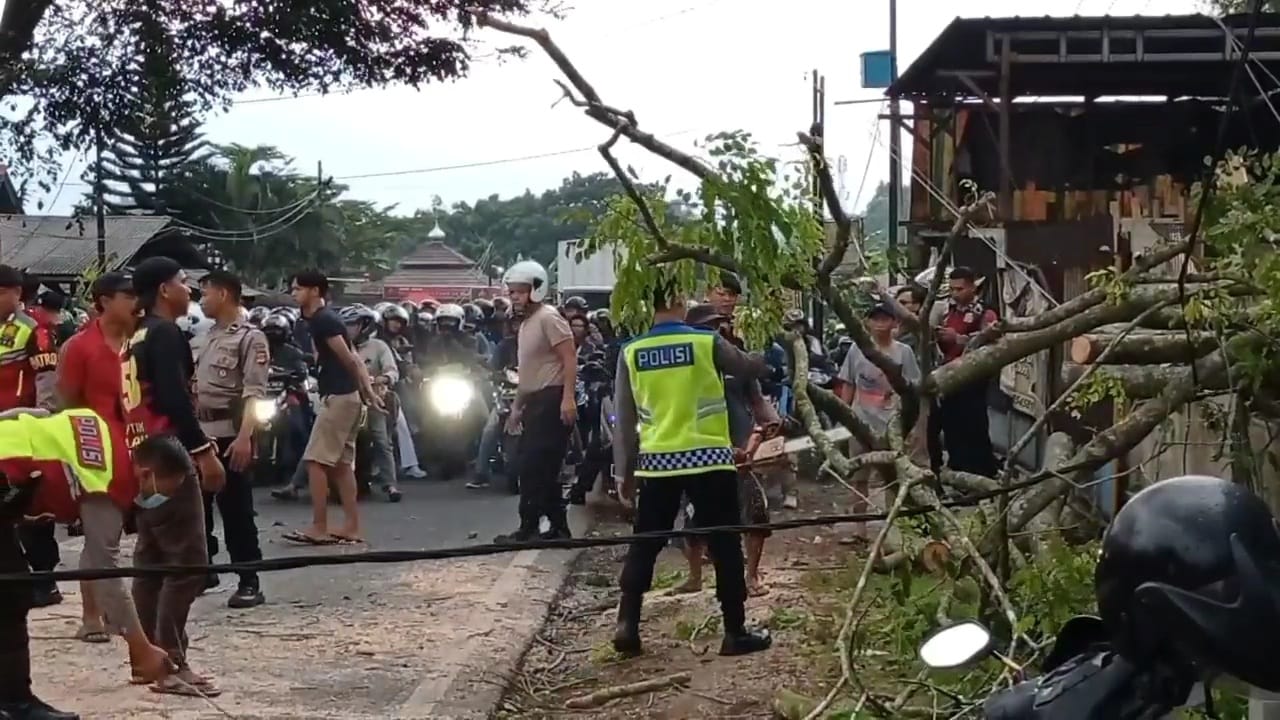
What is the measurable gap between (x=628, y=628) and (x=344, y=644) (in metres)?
1.37

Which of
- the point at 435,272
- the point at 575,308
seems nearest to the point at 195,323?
the point at 575,308

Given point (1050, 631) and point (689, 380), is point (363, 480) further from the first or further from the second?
point (1050, 631)

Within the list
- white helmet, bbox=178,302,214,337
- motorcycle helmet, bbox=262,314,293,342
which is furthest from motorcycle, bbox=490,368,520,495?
white helmet, bbox=178,302,214,337

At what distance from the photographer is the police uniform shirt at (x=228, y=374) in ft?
26.6

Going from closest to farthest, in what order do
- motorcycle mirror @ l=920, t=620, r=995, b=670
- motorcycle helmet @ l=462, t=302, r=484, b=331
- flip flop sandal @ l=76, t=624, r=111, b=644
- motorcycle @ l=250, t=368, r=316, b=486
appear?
motorcycle mirror @ l=920, t=620, r=995, b=670 → flip flop sandal @ l=76, t=624, r=111, b=644 → motorcycle @ l=250, t=368, r=316, b=486 → motorcycle helmet @ l=462, t=302, r=484, b=331

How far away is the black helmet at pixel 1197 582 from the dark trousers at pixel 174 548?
4718 mm

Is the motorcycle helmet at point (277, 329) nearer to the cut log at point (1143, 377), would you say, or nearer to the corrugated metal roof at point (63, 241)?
the cut log at point (1143, 377)

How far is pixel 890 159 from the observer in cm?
1797

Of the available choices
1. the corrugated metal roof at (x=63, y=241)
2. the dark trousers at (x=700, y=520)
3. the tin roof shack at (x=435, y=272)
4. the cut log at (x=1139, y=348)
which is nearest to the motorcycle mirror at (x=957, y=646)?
the cut log at (x=1139, y=348)

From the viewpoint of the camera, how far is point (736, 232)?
4941 mm

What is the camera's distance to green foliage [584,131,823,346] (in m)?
4.79

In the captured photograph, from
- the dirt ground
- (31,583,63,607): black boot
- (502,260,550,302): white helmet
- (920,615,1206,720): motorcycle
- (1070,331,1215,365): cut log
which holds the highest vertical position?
(502,260,550,302): white helmet

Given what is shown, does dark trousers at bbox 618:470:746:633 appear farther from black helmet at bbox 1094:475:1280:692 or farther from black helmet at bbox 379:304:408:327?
black helmet at bbox 379:304:408:327

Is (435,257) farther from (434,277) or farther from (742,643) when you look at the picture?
(742,643)
